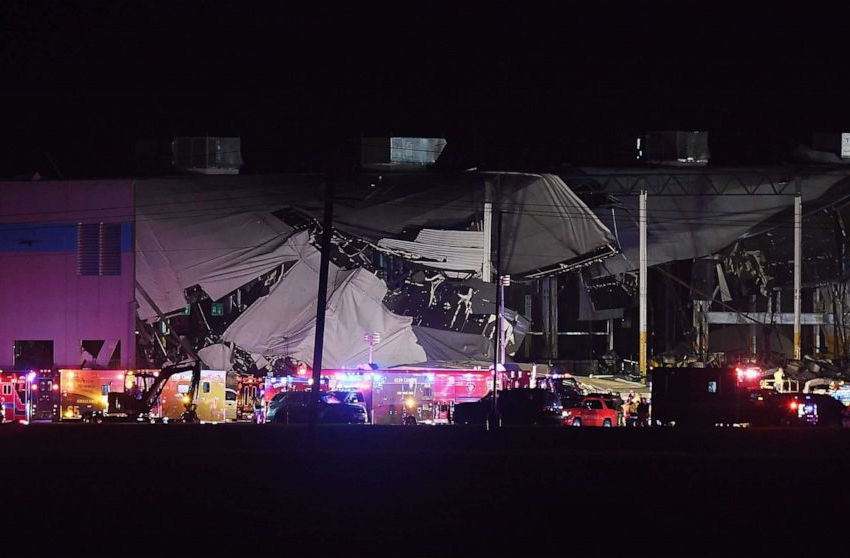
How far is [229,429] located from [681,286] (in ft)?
91.4

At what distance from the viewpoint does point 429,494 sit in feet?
78.0

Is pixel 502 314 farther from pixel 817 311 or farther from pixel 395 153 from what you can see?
pixel 817 311

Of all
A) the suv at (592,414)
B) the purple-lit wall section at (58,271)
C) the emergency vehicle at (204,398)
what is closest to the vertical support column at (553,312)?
the suv at (592,414)

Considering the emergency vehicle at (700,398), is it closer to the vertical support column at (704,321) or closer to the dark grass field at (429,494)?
the dark grass field at (429,494)

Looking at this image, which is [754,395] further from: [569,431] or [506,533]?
[506,533]

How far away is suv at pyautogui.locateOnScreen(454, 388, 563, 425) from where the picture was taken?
149ft

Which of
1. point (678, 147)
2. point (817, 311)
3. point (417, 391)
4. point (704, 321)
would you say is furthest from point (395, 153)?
point (817, 311)

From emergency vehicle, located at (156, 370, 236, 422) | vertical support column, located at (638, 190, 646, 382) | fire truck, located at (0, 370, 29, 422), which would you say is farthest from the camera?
vertical support column, located at (638, 190, 646, 382)

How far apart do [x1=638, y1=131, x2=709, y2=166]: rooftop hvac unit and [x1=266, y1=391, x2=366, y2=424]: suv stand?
2175 centimetres

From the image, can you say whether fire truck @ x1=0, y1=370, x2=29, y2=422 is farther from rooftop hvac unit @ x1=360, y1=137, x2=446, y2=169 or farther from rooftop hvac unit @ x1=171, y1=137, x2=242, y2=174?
rooftop hvac unit @ x1=360, y1=137, x2=446, y2=169

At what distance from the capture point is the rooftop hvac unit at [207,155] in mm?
61312

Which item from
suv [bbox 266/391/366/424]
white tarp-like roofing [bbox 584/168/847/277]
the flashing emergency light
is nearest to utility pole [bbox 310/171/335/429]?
suv [bbox 266/391/366/424]

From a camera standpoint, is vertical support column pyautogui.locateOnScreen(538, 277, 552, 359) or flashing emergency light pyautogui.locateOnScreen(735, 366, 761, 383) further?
vertical support column pyautogui.locateOnScreen(538, 277, 552, 359)

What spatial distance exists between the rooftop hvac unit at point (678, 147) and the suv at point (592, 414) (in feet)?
54.9
